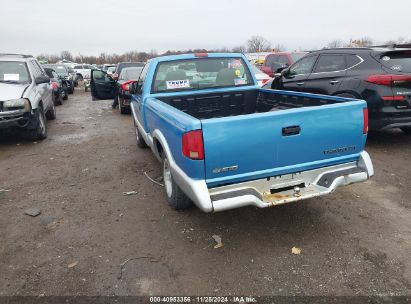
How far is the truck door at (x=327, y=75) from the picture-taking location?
6.52m

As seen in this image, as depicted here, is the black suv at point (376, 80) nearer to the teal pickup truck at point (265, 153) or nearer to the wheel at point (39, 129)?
the teal pickup truck at point (265, 153)

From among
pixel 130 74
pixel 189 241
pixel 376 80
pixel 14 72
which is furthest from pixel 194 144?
pixel 130 74

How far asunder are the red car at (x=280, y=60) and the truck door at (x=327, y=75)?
5.21m

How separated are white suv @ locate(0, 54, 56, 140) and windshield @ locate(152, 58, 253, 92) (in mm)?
3729

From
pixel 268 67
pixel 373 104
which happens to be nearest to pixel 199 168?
pixel 373 104

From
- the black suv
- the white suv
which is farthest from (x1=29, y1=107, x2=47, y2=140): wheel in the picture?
the black suv

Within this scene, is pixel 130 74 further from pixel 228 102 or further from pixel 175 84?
pixel 228 102

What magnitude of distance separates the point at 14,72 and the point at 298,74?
6571mm

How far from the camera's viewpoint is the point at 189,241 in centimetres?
343

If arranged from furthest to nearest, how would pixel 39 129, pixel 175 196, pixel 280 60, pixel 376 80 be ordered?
1. pixel 280 60
2. pixel 39 129
3. pixel 376 80
4. pixel 175 196

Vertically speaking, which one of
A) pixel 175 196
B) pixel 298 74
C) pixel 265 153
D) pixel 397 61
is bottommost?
pixel 175 196

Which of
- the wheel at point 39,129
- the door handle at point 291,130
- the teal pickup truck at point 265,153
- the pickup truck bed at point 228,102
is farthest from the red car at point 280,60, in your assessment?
the door handle at point 291,130

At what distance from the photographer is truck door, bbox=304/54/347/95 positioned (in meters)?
6.52

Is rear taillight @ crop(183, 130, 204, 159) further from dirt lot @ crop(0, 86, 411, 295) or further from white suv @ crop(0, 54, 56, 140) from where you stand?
white suv @ crop(0, 54, 56, 140)
